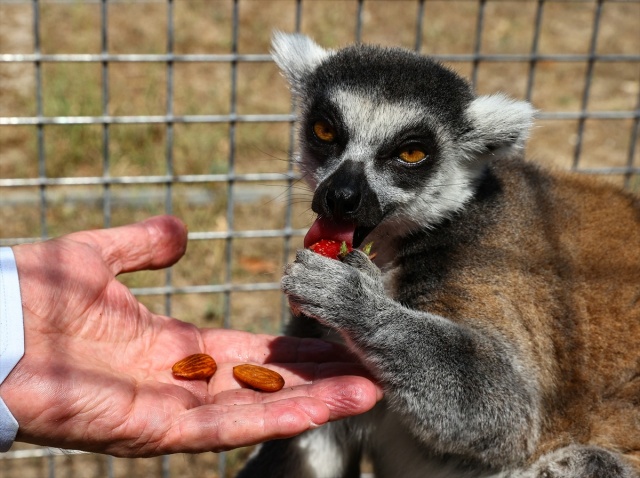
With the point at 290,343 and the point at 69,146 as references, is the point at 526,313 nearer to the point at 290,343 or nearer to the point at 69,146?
the point at 290,343

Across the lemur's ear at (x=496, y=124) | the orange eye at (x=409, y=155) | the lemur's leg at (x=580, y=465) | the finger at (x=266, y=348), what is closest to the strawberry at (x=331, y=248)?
the orange eye at (x=409, y=155)

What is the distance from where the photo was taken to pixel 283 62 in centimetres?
319

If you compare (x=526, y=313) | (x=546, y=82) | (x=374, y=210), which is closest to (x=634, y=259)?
(x=526, y=313)

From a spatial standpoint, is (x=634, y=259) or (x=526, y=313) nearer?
(x=526, y=313)

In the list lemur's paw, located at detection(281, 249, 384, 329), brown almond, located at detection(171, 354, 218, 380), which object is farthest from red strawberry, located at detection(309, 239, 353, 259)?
brown almond, located at detection(171, 354, 218, 380)

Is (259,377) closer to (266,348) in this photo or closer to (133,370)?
(266,348)

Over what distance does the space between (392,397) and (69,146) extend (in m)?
3.86

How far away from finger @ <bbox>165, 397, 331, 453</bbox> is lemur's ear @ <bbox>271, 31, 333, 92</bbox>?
4.40ft

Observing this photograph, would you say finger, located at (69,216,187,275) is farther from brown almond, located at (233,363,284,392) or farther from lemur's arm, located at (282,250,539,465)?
lemur's arm, located at (282,250,539,465)

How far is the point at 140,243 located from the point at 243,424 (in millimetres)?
951

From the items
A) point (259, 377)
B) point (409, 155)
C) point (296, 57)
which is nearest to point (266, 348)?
point (259, 377)

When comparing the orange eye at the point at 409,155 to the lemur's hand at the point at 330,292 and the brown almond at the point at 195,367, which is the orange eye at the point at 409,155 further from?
the brown almond at the point at 195,367

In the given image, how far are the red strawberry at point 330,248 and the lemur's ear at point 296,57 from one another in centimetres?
82

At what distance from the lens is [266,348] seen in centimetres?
298
